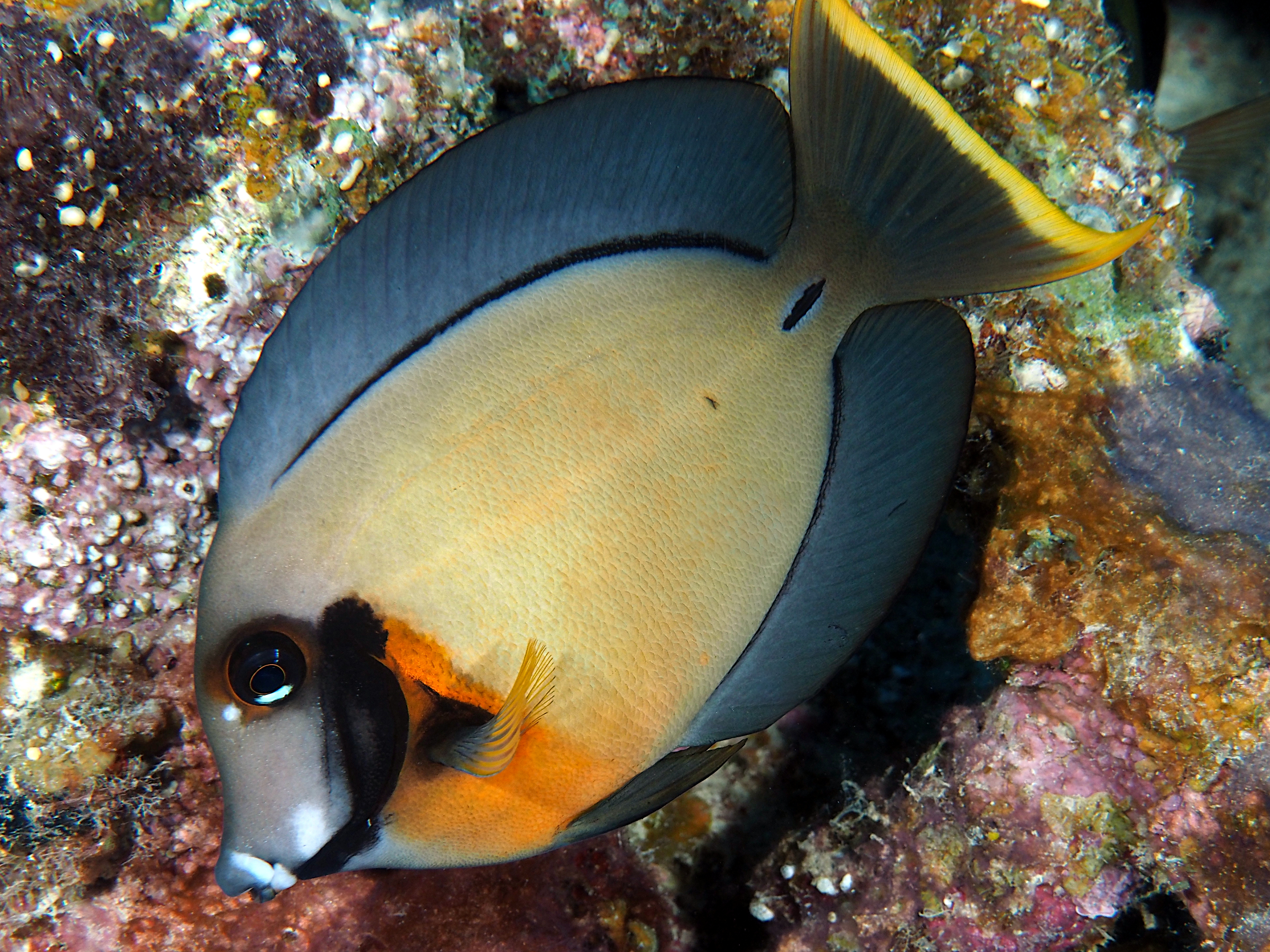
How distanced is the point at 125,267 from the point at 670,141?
137 centimetres

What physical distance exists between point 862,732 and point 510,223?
2050 millimetres

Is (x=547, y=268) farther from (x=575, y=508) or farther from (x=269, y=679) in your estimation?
(x=269, y=679)

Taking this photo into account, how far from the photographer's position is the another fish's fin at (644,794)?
1371mm

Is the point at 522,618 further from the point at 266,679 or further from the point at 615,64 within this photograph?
the point at 615,64

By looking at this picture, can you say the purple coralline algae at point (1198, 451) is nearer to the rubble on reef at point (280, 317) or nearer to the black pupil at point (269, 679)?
the rubble on reef at point (280, 317)

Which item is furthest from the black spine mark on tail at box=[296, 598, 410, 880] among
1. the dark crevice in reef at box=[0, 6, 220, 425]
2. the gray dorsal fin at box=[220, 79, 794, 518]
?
the dark crevice in reef at box=[0, 6, 220, 425]

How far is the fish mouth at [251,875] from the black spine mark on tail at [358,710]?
0.03 m

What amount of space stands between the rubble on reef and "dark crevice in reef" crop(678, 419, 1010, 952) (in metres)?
0.07

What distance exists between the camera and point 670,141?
1.36 meters

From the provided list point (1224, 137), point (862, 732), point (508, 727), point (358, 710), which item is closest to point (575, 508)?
point (508, 727)

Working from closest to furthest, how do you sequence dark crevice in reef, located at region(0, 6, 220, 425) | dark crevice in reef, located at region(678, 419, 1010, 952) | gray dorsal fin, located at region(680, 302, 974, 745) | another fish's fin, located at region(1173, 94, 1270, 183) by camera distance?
gray dorsal fin, located at region(680, 302, 974, 745), dark crevice in reef, located at region(0, 6, 220, 425), dark crevice in reef, located at region(678, 419, 1010, 952), another fish's fin, located at region(1173, 94, 1270, 183)

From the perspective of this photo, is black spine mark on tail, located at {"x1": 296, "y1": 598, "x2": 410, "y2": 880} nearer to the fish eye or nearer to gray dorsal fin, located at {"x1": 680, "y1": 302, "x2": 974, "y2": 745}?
the fish eye

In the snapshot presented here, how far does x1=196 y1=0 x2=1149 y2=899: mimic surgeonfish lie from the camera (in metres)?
1.24

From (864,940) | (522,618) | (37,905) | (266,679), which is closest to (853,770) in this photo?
(864,940)
